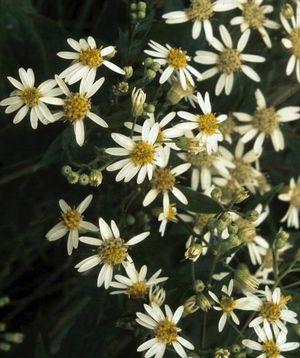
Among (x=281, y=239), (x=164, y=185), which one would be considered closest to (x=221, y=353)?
(x=281, y=239)

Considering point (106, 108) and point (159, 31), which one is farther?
point (159, 31)

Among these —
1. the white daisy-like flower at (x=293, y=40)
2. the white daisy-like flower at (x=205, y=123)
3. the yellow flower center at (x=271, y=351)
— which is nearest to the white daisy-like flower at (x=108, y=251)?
the white daisy-like flower at (x=205, y=123)

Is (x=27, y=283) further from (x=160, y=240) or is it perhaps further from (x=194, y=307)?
(x=194, y=307)

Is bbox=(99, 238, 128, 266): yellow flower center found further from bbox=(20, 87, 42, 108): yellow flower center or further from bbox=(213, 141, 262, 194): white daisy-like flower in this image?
bbox=(213, 141, 262, 194): white daisy-like flower

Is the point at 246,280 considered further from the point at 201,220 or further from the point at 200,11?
the point at 200,11

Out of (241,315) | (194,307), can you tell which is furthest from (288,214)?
(194,307)
